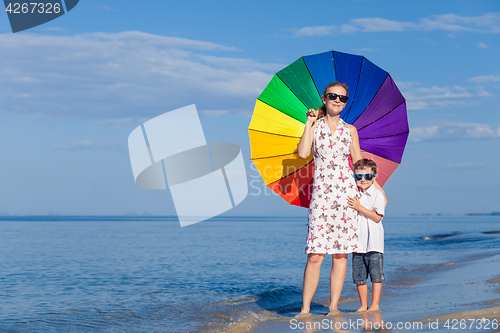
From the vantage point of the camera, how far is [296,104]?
14.6 feet

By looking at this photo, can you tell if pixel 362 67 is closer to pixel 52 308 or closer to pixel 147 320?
pixel 147 320

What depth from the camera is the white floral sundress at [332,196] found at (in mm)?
4039

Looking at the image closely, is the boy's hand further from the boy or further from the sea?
the sea

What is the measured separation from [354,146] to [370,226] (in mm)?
801

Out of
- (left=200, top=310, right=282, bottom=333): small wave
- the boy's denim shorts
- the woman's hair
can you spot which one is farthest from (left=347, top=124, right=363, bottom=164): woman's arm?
(left=200, top=310, right=282, bottom=333): small wave

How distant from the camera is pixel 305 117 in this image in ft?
14.5

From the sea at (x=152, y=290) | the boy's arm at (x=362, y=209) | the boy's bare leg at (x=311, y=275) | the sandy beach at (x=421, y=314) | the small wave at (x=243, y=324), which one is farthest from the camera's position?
the sea at (x=152, y=290)

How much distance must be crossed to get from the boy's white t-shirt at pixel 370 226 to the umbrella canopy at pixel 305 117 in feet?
1.54

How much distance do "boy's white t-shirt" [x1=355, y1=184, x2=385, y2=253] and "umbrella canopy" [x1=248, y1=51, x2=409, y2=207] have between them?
1.54 feet

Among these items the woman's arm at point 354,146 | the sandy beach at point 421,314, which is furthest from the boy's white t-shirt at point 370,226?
the sandy beach at point 421,314

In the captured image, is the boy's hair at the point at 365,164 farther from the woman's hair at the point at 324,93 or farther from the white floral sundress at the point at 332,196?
the woman's hair at the point at 324,93

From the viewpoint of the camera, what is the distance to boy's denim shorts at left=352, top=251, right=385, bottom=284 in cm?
419

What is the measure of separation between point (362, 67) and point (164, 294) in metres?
4.91

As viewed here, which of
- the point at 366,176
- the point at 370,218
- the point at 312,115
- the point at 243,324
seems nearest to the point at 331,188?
the point at 366,176
